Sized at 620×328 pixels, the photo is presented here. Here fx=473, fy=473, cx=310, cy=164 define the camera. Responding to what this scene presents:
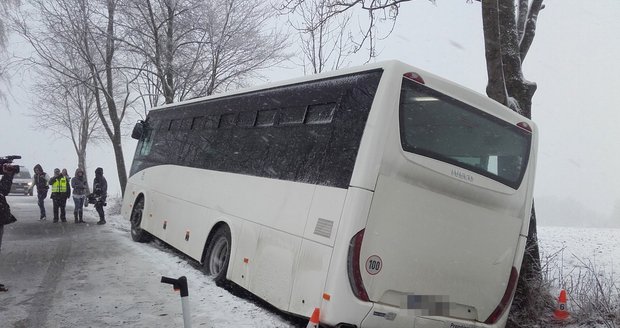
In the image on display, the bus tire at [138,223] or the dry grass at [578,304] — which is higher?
the dry grass at [578,304]

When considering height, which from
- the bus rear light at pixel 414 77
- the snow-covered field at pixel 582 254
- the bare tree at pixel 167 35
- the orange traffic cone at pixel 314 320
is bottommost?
the orange traffic cone at pixel 314 320

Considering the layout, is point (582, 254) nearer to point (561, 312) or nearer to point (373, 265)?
point (561, 312)

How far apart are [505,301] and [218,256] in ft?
13.6

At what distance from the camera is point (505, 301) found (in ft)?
17.5

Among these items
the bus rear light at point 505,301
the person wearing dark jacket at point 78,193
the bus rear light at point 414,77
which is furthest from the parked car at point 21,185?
the bus rear light at point 505,301

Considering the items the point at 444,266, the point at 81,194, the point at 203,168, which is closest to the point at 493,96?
the point at 444,266

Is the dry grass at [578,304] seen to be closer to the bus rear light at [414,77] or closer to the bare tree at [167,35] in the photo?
the bus rear light at [414,77]

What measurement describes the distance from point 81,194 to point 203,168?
29.6 feet

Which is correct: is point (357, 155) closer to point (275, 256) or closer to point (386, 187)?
point (386, 187)

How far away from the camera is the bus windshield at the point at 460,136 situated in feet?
15.5

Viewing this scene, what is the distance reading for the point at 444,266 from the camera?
4844mm

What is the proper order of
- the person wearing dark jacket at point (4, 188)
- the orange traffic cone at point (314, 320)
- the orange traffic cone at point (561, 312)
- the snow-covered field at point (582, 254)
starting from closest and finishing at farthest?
the orange traffic cone at point (314, 320) < the orange traffic cone at point (561, 312) < the person wearing dark jacket at point (4, 188) < the snow-covered field at point (582, 254)

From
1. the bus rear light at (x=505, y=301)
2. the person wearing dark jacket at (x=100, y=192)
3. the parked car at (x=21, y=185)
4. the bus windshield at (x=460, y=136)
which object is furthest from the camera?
the parked car at (x=21, y=185)

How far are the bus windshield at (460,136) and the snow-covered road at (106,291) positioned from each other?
2649mm
